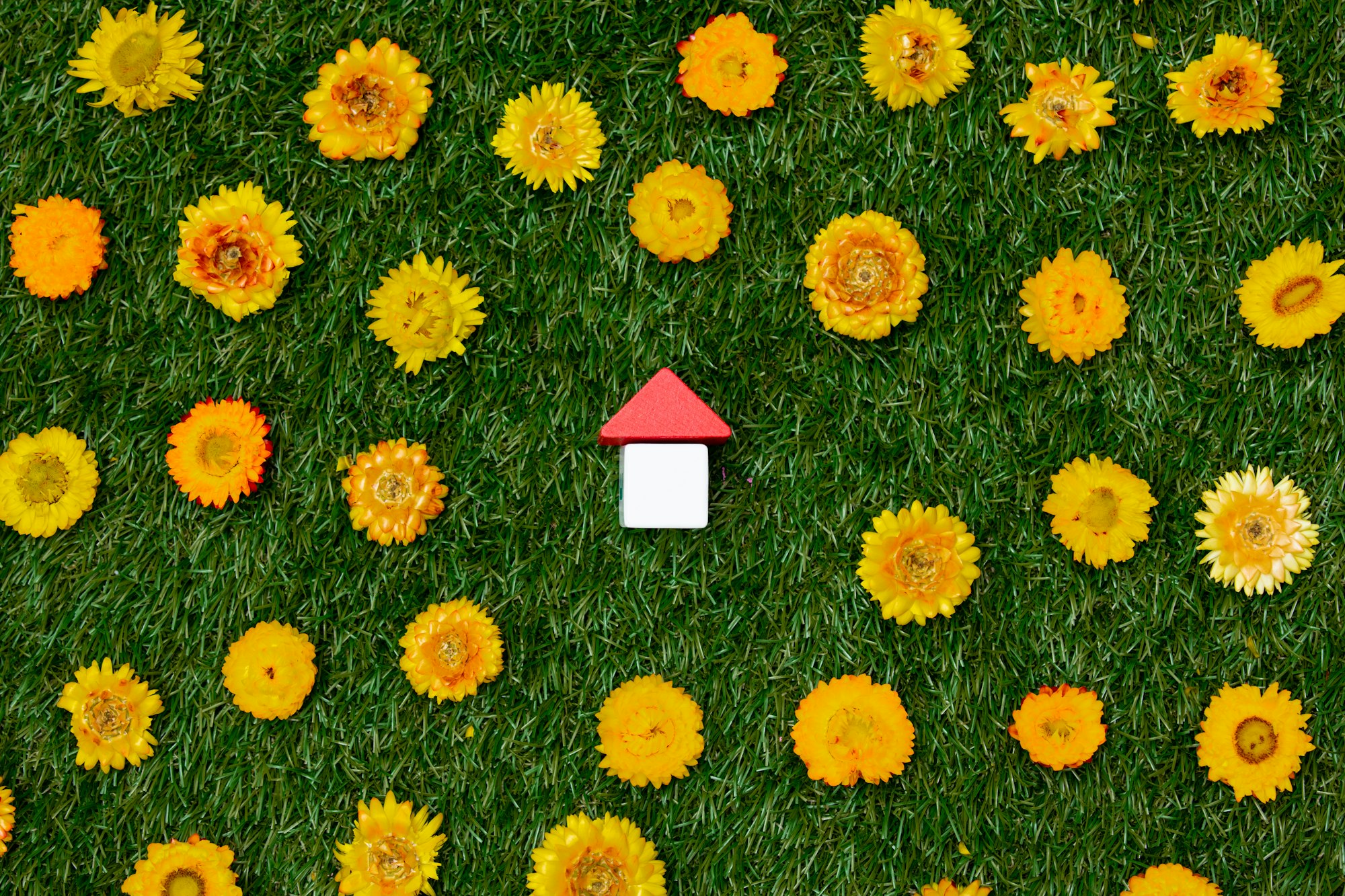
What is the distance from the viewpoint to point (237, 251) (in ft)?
4.20

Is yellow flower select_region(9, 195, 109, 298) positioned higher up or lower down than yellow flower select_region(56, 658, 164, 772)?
higher up

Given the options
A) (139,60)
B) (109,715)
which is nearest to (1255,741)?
(109,715)

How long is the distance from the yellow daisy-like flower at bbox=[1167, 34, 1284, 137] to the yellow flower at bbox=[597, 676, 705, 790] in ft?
3.69

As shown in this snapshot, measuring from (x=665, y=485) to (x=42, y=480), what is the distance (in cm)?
93

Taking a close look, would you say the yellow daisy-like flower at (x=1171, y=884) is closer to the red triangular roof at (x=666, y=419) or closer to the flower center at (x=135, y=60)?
the red triangular roof at (x=666, y=419)

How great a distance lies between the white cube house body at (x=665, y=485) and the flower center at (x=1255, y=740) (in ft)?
2.78

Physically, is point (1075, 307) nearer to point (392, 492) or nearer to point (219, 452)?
point (392, 492)

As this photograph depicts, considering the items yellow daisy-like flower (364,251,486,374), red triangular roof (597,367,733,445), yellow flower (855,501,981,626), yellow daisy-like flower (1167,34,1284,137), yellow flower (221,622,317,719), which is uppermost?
yellow daisy-like flower (1167,34,1284,137)

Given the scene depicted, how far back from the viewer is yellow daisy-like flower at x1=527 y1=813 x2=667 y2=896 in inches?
49.4

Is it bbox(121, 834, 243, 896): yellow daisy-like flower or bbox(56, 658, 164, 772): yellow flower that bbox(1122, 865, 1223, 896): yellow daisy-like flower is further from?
bbox(56, 658, 164, 772): yellow flower

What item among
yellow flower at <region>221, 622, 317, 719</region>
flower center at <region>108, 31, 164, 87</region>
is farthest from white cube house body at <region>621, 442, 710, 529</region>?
flower center at <region>108, 31, 164, 87</region>

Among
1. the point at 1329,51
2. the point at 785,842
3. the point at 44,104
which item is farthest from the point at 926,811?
the point at 44,104

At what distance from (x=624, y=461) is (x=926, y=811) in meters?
0.69

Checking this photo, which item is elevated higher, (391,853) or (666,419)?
(666,419)
